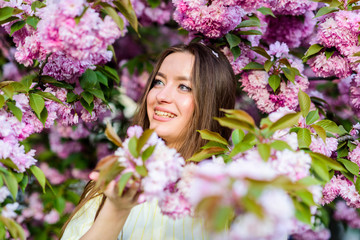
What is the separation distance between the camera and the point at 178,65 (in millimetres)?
1831

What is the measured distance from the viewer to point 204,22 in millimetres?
1952

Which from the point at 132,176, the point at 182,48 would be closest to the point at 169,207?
the point at 132,176

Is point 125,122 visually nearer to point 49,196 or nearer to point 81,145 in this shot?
point 81,145

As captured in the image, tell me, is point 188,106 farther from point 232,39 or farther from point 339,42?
point 339,42

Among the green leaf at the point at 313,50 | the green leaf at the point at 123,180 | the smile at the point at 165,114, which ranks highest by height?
the green leaf at the point at 123,180

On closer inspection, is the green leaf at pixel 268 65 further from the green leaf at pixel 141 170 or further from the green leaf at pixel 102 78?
the green leaf at pixel 141 170

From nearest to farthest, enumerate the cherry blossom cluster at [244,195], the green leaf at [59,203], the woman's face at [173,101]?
the cherry blossom cluster at [244,195] → the woman's face at [173,101] → the green leaf at [59,203]

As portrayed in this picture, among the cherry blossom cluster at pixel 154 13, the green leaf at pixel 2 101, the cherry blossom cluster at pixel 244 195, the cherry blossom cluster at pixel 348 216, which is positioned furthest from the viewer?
the cherry blossom cluster at pixel 348 216

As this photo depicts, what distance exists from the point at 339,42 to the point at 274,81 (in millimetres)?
325

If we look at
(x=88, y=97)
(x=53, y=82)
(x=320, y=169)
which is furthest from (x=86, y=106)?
(x=320, y=169)

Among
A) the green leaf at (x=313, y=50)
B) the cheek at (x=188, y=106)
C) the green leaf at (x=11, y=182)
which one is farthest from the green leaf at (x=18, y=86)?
the green leaf at (x=313, y=50)

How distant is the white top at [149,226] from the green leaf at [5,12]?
0.80 meters

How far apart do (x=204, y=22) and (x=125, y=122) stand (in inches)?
74.0

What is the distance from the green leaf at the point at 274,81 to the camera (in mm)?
1973
